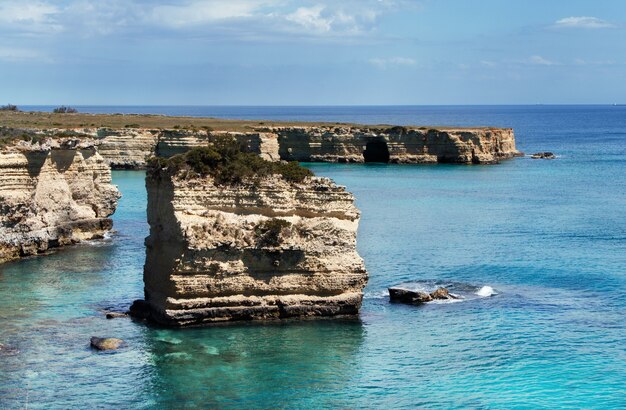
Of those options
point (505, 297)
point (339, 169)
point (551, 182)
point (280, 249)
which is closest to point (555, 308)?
point (505, 297)

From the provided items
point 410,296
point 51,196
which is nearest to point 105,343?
point 410,296

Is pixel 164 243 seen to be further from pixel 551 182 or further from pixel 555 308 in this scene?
pixel 551 182

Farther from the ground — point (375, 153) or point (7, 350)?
point (375, 153)

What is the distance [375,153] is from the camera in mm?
109938

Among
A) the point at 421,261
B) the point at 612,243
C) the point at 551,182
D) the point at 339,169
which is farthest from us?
the point at 339,169

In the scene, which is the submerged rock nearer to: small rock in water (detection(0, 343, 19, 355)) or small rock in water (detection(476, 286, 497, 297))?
small rock in water (detection(476, 286, 497, 297))

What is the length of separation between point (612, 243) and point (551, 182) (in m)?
34.8

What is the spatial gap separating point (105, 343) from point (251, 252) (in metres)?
5.99

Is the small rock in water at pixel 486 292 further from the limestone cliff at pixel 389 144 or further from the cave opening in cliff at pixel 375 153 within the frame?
the cave opening in cliff at pixel 375 153

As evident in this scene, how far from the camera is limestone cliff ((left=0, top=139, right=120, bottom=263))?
44.6 m

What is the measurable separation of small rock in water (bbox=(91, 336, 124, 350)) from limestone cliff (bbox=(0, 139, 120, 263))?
52.8ft

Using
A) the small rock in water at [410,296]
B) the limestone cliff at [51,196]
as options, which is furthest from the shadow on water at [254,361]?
the limestone cliff at [51,196]

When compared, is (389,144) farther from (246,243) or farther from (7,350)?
(7,350)

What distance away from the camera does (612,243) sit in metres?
49.5
